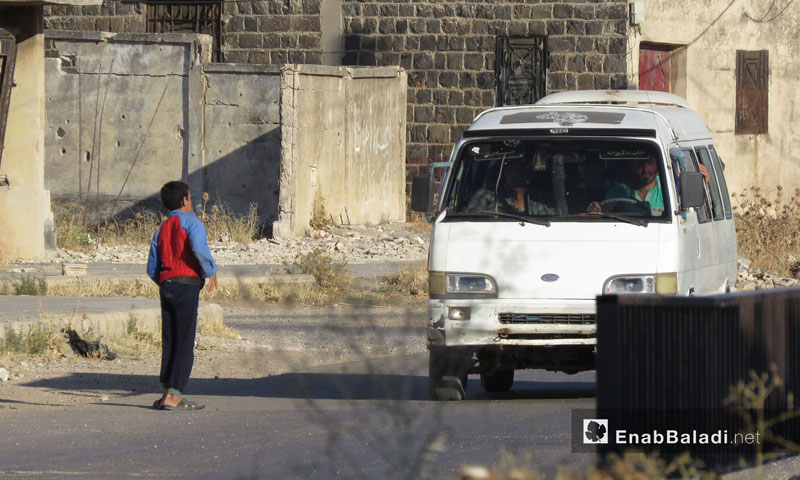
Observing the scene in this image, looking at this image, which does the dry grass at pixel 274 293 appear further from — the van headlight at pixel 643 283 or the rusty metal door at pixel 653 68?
the rusty metal door at pixel 653 68

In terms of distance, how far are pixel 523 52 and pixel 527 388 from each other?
→ 591 inches

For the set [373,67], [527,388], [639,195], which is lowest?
[527,388]

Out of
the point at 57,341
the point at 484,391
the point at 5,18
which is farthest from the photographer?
the point at 5,18

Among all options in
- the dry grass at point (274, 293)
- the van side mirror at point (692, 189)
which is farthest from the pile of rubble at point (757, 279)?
the van side mirror at point (692, 189)

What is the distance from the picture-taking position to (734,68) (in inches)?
1046

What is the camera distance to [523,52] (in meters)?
25.3

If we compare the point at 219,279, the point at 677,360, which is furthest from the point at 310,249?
the point at 677,360

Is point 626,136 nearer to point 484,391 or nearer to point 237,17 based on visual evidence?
→ point 484,391

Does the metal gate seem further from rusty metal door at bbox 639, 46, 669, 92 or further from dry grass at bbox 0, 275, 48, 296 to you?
dry grass at bbox 0, 275, 48, 296

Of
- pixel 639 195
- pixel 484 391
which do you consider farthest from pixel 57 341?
pixel 639 195

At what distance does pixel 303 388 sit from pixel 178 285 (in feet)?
4.65

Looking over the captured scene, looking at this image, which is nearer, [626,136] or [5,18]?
[626,136]

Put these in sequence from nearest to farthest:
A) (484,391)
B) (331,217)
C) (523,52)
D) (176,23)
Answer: (484,391) < (331,217) < (523,52) < (176,23)

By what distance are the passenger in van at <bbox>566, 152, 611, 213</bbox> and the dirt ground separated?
4.88ft
